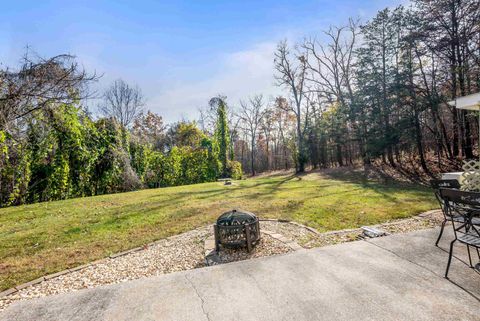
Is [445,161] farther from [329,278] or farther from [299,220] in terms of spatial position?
[329,278]

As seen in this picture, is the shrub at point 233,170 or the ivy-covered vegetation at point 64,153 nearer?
the ivy-covered vegetation at point 64,153

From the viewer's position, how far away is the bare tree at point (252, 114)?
29953 mm

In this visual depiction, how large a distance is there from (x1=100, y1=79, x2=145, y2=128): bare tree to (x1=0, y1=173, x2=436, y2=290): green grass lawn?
19771 mm

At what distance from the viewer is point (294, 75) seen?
20734 mm

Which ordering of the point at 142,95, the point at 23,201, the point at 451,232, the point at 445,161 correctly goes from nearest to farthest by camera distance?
1. the point at 451,232
2. the point at 23,201
3. the point at 445,161
4. the point at 142,95

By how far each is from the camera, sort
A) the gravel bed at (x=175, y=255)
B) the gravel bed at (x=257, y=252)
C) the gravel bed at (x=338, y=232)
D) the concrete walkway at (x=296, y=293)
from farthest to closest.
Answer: the gravel bed at (x=338, y=232) → the gravel bed at (x=257, y=252) → the gravel bed at (x=175, y=255) → the concrete walkway at (x=296, y=293)

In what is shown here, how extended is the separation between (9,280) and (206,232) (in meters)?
2.84

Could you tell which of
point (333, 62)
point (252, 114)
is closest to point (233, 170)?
point (333, 62)

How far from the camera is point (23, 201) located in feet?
29.4

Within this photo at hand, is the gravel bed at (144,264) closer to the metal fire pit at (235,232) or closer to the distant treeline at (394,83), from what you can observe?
the metal fire pit at (235,232)

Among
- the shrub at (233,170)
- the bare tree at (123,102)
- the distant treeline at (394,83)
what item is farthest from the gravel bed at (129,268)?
the bare tree at (123,102)

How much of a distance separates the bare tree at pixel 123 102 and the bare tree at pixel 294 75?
1503 cm

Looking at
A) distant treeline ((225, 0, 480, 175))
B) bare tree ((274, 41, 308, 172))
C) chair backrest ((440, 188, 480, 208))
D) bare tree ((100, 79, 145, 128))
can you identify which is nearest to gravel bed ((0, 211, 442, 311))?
chair backrest ((440, 188, 480, 208))

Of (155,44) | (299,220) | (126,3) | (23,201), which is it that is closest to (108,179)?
(23,201)
